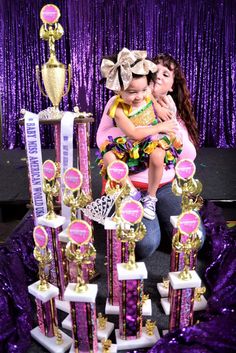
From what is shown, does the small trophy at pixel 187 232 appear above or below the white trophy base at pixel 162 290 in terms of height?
above

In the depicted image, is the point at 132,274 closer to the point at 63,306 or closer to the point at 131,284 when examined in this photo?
the point at 131,284

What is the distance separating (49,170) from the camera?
1.27 m

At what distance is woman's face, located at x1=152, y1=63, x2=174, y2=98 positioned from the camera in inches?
64.0

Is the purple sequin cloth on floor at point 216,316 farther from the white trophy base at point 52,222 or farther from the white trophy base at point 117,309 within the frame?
the white trophy base at point 52,222

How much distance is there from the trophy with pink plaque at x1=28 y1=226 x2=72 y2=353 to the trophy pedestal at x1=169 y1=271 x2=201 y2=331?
0.32m

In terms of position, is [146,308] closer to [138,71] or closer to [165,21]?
[138,71]

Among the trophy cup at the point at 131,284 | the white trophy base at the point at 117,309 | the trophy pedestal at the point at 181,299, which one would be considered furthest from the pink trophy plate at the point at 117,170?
the white trophy base at the point at 117,309

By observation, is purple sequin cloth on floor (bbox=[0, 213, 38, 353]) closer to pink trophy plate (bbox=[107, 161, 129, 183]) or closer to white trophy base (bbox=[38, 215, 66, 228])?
white trophy base (bbox=[38, 215, 66, 228])

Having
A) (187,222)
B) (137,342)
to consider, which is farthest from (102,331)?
(187,222)

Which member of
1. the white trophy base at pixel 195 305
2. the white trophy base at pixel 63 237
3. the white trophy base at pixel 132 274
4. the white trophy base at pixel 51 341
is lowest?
the white trophy base at pixel 51 341

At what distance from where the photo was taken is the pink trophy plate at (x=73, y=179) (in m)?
1.14

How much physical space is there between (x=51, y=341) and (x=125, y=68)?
0.92 m

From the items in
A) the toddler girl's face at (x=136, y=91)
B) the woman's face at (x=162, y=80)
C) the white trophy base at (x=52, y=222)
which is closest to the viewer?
the white trophy base at (x=52, y=222)

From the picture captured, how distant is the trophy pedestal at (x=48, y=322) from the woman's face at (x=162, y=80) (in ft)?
3.05
